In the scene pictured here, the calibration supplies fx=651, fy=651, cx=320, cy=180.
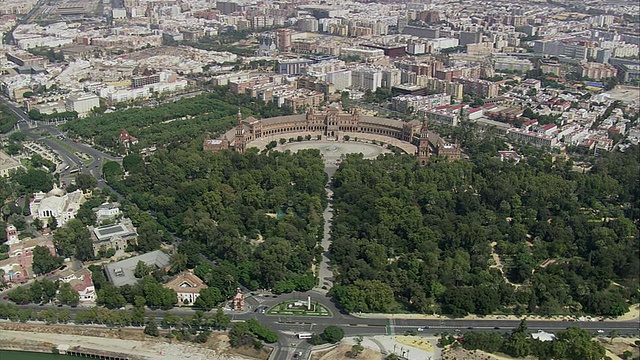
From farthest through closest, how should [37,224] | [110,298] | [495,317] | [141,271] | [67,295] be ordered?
1. [37,224]
2. [141,271]
3. [67,295]
4. [110,298]
5. [495,317]

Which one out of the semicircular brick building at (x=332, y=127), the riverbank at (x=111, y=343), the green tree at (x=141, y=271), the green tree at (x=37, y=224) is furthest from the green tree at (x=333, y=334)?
the semicircular brick building at (x=332, y=127)

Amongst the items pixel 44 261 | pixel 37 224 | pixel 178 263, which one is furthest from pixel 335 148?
pixel 44 261

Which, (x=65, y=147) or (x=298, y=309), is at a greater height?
(x=65, y=147)

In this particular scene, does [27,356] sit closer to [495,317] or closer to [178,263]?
[178,263]

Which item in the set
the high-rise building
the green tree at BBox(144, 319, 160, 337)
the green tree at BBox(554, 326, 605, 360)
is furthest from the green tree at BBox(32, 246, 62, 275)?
the high-rise building

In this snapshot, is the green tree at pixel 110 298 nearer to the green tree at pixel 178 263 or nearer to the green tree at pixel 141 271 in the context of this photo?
the green tree at pixel 141 271

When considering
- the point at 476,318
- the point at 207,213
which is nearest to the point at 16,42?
the point at 207,213
